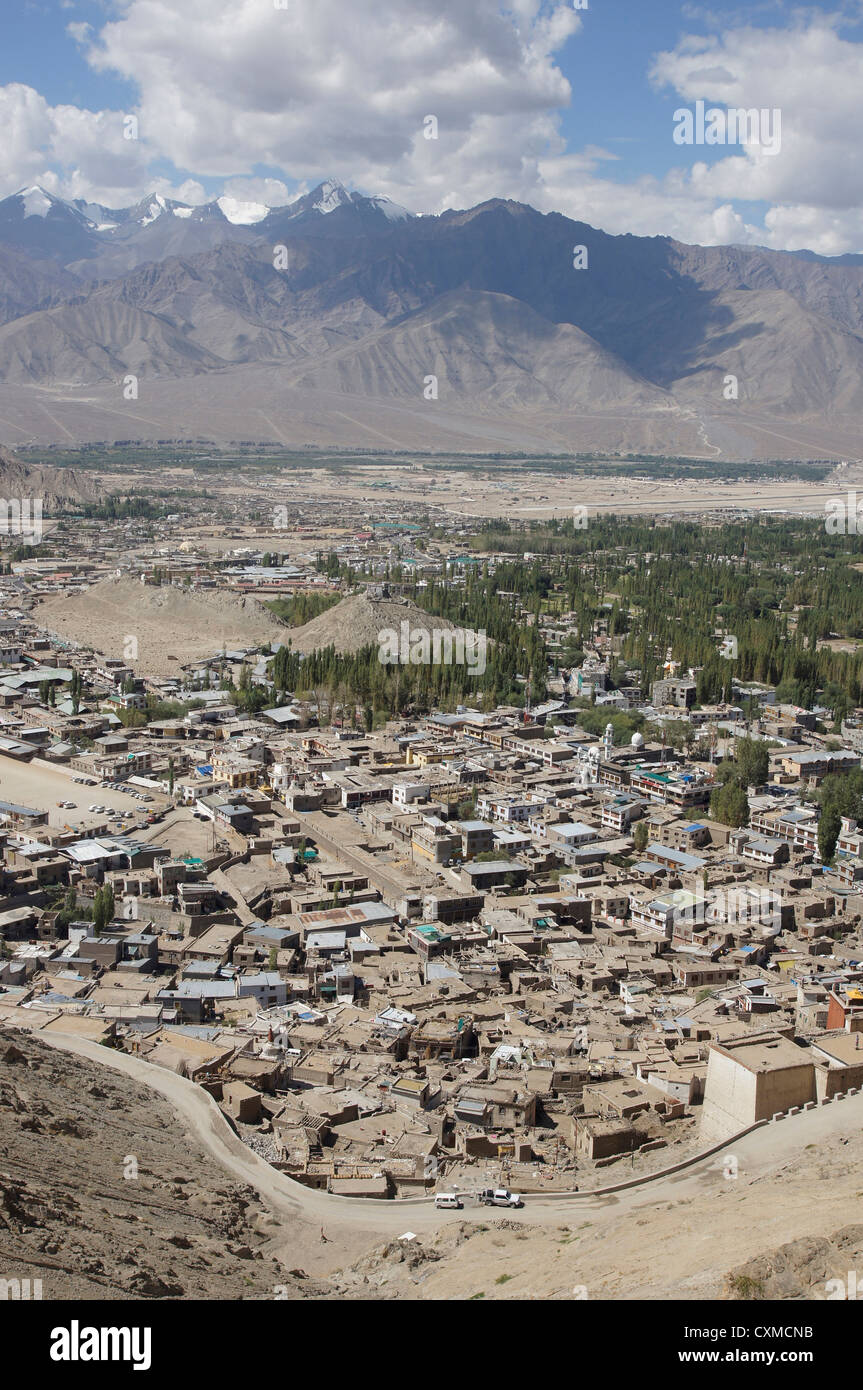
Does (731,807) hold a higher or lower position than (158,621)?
lower

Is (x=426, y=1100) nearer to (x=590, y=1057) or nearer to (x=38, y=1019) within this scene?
(x=590, y=1057)

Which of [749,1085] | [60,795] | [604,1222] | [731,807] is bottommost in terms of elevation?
[604,1222]

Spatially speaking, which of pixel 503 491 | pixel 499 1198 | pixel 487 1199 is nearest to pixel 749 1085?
pixel 499 1198

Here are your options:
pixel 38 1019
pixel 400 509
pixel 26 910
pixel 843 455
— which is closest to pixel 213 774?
pixel 26 910

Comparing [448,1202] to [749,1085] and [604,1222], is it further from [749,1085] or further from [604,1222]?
[749,1085]

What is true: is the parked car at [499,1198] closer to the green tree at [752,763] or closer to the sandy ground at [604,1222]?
the sandy ground at [604,1222]

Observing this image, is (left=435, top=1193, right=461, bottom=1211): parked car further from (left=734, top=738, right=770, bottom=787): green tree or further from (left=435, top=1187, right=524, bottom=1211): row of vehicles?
(left=734, top=738, right=770, bottom=787): green tree

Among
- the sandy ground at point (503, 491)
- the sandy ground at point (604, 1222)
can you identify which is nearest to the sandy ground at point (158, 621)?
the sandy ground at point (503, 491)
